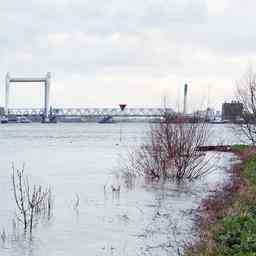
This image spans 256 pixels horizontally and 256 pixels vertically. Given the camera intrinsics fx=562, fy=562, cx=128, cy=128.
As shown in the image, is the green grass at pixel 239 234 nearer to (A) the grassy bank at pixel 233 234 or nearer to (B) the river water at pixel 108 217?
(A) the grassy bank at pixel 233 234

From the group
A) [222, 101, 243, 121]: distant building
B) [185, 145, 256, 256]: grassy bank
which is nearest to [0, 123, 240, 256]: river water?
[185, 145, 256, 256]: grassy bank

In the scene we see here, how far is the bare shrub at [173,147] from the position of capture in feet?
97.3

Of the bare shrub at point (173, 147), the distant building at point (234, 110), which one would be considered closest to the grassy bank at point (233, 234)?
the bare shrub at point (173, 147)

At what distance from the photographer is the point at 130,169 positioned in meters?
34.4

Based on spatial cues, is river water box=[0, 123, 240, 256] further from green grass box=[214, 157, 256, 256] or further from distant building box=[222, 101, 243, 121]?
distant building box=[222, 101, 243, 121]

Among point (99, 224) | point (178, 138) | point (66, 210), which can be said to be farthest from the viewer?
point (178, 138)

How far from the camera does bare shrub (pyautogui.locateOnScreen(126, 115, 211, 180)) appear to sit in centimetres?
2966

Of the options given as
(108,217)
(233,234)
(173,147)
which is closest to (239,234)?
(233,234)

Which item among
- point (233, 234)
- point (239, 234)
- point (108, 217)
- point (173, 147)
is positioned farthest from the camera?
point (173, 147)

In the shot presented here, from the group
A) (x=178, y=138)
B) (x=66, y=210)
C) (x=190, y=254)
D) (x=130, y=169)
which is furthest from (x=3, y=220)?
(x=130, y=169)

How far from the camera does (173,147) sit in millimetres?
29672

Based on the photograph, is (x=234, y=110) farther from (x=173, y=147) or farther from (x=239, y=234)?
(x=239, y=234)

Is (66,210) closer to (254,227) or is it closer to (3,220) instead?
(3,220)

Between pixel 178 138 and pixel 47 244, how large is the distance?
14.6 m
